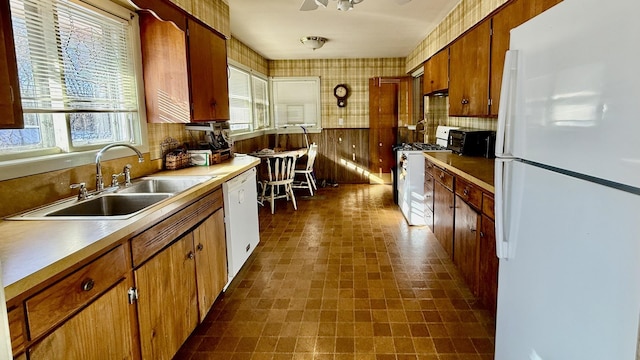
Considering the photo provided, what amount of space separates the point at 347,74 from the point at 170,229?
18.8 ft

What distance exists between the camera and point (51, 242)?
4.08 feet

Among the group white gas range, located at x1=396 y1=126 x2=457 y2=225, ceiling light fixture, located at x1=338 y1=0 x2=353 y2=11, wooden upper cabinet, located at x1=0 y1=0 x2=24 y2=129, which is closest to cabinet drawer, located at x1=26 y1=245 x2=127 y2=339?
wooden upper cabinet, located at x1=0 y1=0 x2=24 y2=129

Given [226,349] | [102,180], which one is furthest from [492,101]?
[102,180]

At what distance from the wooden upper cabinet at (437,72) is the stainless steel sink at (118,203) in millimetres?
2917

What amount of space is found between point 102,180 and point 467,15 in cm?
325

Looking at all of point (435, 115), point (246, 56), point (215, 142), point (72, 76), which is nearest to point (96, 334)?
point (72, 76)

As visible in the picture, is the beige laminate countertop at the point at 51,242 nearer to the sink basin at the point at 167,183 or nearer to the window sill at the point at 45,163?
the window sill at the point at 45,163

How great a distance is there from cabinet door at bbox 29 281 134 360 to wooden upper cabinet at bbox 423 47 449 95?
3770 millimetres

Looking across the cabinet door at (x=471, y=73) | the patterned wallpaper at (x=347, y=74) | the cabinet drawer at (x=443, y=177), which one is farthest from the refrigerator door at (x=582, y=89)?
the patterned wallpaper at (x=347, y=74)

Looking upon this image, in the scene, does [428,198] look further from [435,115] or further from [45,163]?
[45,163]

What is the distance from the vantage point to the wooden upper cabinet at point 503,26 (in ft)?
7.62

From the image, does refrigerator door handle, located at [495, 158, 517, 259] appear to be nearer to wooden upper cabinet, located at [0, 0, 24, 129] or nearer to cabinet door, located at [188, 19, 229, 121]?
wooden upper cabinet, located at [0, 0, 24, 129]

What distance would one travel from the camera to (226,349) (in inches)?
84.0

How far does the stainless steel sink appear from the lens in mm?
1606
